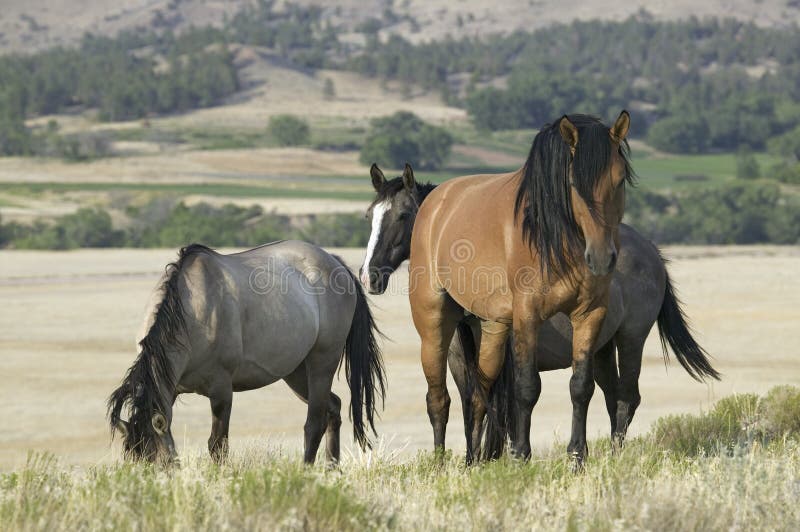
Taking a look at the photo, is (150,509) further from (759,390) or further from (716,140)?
(716,140)

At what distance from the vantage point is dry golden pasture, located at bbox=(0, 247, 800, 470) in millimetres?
17109

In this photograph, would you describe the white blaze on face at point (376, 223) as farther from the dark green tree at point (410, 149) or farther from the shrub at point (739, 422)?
the dark green tree at point (410, 149)

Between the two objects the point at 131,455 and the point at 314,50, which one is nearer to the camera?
the point at 131,455

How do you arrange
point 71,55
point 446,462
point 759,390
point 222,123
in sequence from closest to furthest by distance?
point 446,462 < point 759,390 < point 222,123 < point 71,55

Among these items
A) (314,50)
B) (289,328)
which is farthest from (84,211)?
(314,50)

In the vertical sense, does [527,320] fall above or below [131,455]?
above

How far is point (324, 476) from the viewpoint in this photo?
636cm

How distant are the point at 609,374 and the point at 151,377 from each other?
341cm

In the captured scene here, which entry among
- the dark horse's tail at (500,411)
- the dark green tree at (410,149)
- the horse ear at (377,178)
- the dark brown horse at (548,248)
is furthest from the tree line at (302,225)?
the dark brown horse at (548,248)

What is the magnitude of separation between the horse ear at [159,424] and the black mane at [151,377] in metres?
0.07

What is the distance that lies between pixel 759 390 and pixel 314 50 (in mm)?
175755

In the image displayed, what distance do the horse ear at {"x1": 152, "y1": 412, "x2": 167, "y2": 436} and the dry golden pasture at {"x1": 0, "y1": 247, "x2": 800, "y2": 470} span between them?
2277 millimetres

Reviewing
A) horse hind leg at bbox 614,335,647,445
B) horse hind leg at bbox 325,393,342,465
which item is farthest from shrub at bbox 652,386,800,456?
horse hind leg at bbox 325,393,342,465

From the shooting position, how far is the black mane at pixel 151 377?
7.16 metres
